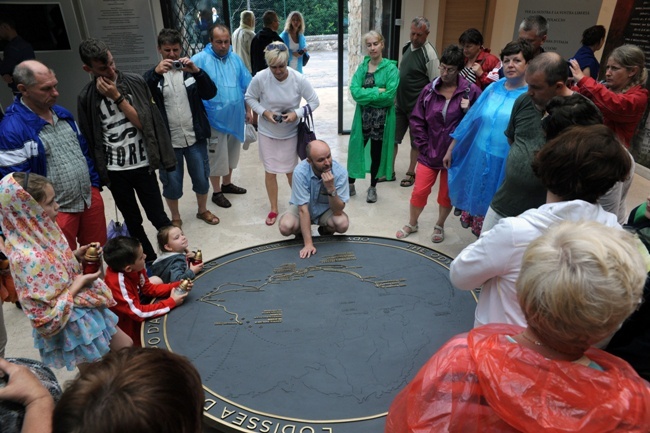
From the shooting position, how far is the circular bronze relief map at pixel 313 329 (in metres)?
1.68

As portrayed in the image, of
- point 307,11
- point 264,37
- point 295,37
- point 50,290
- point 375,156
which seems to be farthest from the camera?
point 307,11

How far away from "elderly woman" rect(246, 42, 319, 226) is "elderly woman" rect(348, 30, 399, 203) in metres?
0.55

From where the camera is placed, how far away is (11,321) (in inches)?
110

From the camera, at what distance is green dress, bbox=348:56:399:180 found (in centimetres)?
402

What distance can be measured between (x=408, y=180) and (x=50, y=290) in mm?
3629

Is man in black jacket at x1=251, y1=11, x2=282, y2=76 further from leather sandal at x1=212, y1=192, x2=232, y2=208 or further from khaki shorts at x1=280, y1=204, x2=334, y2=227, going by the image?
khaki shorts at x1=280, y1=204, x2=334, y2=227

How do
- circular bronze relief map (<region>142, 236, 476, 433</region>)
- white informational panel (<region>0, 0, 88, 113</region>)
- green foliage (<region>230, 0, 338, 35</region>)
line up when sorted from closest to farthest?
circular bronze relief map (<region>142, 236, 476, 433</region>) < white informational panel (<region>0, 0, 88, 113</region>) < green foliage (<region>230, 0, 338, 35</region>)

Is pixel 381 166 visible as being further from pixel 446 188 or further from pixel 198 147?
pixel 198 147

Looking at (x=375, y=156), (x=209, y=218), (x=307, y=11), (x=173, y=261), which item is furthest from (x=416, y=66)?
Result: (x=307, y=11)

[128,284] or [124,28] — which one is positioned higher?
[124,28]

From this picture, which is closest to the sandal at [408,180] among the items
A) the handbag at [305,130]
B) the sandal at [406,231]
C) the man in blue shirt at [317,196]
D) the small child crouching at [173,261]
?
the sandal at [406,231]

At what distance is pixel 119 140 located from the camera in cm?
290

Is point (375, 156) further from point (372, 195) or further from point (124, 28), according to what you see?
point (124, 28)

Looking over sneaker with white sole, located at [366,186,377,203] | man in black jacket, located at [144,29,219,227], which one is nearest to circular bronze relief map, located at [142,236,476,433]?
man in black jacket, located at [144,29,219,227]
